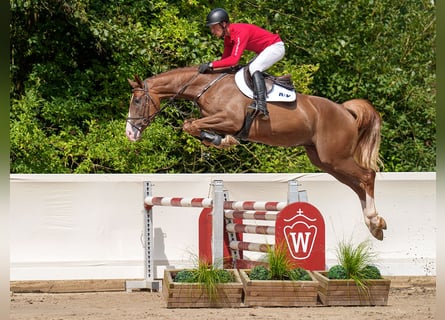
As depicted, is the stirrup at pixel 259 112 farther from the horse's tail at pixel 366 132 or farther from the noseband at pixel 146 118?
the horse's tail at pixel 366 132

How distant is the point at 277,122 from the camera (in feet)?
21.7

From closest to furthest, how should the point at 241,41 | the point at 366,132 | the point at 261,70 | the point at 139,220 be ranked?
the point at 241,41 → the point at 261,70 → the point at 366,132 → the point at 139,220

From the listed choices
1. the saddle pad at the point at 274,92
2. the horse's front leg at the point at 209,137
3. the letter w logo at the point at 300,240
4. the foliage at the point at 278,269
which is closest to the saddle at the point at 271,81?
the saddle pad at the point at 274,92

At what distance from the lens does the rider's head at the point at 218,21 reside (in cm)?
629

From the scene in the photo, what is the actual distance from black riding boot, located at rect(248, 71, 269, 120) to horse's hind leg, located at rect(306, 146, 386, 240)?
2.61 feet

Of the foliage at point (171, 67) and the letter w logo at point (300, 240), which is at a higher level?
the foliage at point (171, 67)

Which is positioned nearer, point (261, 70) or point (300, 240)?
point (300, 240)

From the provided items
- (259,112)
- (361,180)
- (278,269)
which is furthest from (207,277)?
(361,180)

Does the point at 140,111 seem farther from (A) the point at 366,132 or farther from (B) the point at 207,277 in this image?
(A) the point at 366,132

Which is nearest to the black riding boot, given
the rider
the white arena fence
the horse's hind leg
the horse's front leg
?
the rider

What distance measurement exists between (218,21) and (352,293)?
8.10 ft

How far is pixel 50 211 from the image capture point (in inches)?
301

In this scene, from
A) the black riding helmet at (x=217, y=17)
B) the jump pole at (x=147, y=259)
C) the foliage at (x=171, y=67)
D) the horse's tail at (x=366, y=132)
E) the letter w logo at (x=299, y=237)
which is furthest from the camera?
the foliage at (x=171, y=67)

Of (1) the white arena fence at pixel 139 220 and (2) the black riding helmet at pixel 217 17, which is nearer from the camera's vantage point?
(2) the black riding helmet at pixel 217 17
